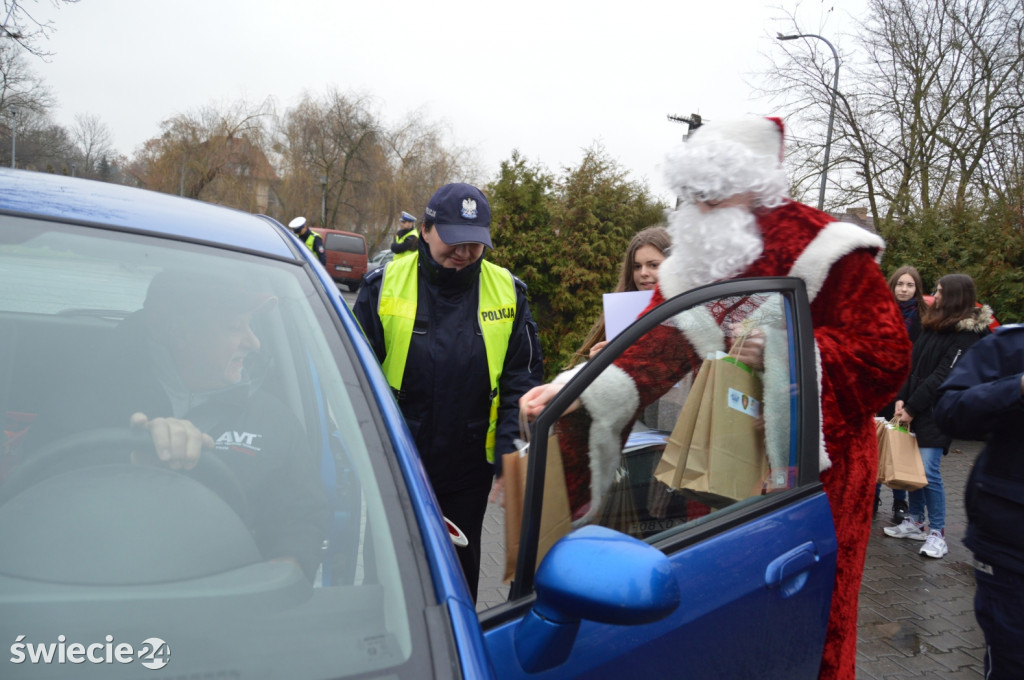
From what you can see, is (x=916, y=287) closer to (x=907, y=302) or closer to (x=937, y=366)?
(x=907, y=302)

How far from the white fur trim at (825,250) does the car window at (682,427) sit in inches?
4.6

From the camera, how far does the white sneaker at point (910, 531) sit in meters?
5.73

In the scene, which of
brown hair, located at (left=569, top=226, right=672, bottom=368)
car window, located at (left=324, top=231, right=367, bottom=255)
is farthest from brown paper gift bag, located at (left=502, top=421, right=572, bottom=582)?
car window, located at (left=324, top=231, right=367, bottom=255)

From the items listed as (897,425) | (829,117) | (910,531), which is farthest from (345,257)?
(897,425)

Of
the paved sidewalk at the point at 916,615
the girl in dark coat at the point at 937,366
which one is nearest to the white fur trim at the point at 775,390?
the paved sidewalk at the point at 916,615

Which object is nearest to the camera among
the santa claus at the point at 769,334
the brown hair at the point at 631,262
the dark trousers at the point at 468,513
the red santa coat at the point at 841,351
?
the santa claus at the point at 769,334

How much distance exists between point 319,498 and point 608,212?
8.17 metres

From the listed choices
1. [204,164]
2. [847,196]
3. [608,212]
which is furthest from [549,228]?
[204,164]

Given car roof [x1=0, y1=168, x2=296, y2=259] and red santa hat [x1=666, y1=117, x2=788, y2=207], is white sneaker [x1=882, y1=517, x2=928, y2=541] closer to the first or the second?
red santa hat [x1=666, y1=117, x2=788, y2=207]

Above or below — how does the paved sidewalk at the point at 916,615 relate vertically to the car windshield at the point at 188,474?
below

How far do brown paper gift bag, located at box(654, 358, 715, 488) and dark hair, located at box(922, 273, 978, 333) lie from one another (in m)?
4.16

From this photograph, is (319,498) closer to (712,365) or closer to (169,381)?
(169,381)

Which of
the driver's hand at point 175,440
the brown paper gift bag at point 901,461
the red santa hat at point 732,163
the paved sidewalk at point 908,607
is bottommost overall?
the paved sidewalk at point 908,607

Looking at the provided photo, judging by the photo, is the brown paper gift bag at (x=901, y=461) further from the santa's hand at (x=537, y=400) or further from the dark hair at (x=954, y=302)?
the santa's hand at (x=537, y=400)
